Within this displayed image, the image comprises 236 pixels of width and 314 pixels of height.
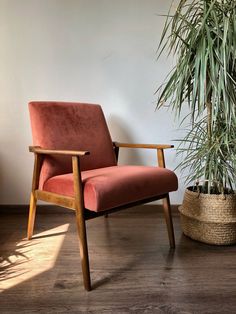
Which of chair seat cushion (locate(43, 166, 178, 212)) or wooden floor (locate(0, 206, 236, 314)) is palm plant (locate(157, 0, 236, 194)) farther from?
wooden floor (locate(0, 206, 236, 314))

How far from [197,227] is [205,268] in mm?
309

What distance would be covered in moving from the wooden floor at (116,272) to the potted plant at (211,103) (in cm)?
18

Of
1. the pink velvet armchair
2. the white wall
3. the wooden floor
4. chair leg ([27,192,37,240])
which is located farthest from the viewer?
the white wall

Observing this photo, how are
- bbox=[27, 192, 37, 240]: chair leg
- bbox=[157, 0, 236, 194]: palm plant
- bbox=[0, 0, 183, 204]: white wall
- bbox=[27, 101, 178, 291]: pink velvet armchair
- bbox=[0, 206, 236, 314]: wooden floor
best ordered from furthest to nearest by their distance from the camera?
bbox=[0, 0, 183, 204]: white wall, bbox=[27, 192, 37, 240]: chair leg, bbox=[157, 0, 236, 194]: palm plant, bbox=[27, 101, 178, 291]: pink velvet armchair, bbox=[0, 206, 236, 314]: wooden floor

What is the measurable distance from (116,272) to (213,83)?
1.11 metres

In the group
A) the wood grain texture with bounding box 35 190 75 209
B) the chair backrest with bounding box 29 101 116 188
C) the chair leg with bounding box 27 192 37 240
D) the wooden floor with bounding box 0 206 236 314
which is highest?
the chair backrest with bounding box 29 101 116 188

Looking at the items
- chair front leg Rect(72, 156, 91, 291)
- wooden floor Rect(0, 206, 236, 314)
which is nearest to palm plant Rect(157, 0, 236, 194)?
wooden floor Rect(0, 206, 236, 314)

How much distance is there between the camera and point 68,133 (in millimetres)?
1677

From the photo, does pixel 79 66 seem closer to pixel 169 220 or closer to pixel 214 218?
pixel 169 220

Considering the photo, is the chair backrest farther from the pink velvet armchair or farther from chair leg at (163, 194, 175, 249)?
chair leg at (163, 194, 175, 249)

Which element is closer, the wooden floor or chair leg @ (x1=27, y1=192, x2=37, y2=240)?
the wooden floor

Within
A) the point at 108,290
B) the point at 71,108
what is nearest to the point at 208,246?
the point at 108,290

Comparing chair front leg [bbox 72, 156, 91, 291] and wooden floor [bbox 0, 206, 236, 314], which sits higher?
chair front leg [bbox 72, 156, 91, 291]

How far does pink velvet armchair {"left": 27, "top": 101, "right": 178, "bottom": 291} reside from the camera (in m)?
1.22
